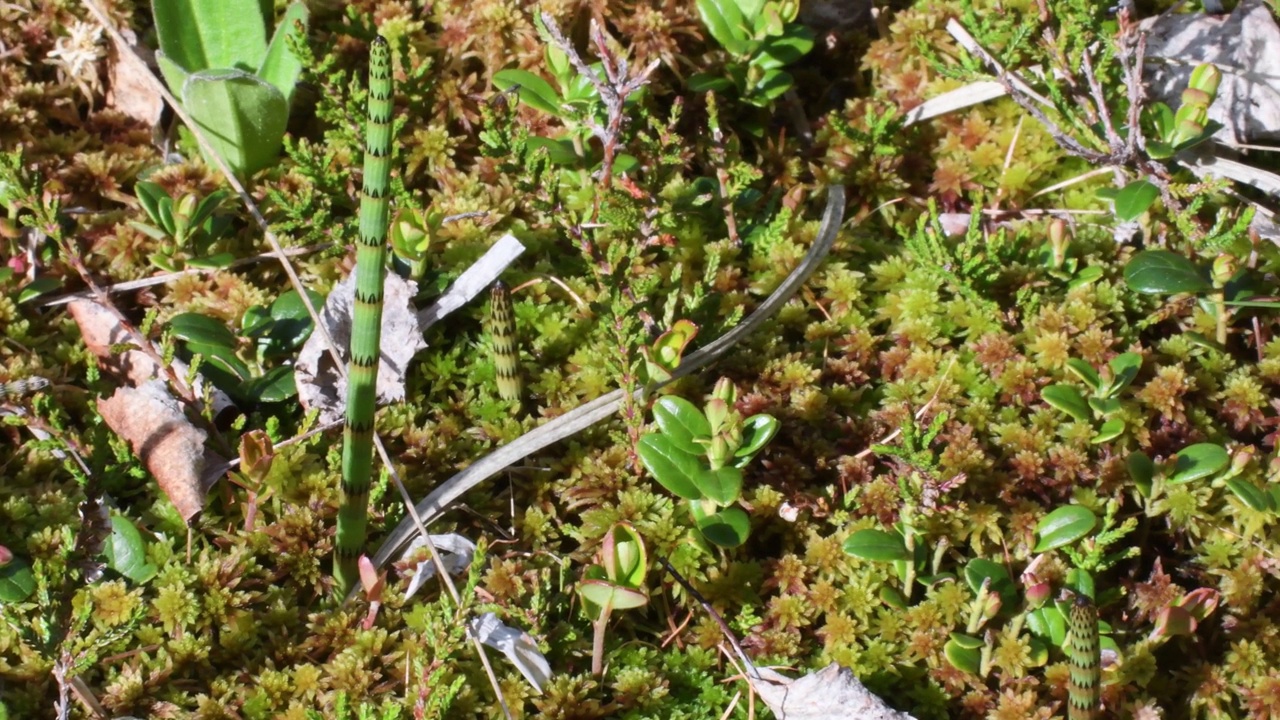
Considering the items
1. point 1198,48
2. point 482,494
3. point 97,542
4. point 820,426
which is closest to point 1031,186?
point 1198,48

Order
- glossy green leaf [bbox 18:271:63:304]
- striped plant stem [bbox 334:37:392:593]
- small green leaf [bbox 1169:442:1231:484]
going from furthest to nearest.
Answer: glossy green leaf [bbox 18:271:63:304], small green leaf [bbox 1169:442:1231:484], striped plant stem [bbox 334:37:392:593]

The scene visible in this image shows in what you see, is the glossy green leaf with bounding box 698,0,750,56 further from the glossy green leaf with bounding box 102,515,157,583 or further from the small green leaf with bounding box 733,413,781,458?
the glossy green leaf with bounding box 102,515,157,583

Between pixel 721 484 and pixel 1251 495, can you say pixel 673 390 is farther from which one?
pixel 1251 495

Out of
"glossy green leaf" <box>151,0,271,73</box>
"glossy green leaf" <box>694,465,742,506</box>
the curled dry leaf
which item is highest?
"glossy green leaf" <box>151,0,271,73</box>

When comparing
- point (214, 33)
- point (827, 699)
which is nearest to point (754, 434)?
point (827, 699)

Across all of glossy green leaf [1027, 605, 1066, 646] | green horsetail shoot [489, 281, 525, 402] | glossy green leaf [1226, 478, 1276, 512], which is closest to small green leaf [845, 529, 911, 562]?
glossy green leaf [1027, 605, 1066, 646]

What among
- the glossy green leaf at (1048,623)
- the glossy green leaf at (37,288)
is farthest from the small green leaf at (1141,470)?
the glossy green leaf at (37,288)

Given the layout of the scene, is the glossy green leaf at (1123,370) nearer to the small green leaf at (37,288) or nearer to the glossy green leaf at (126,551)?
the glossy green leaf at (126,551)
